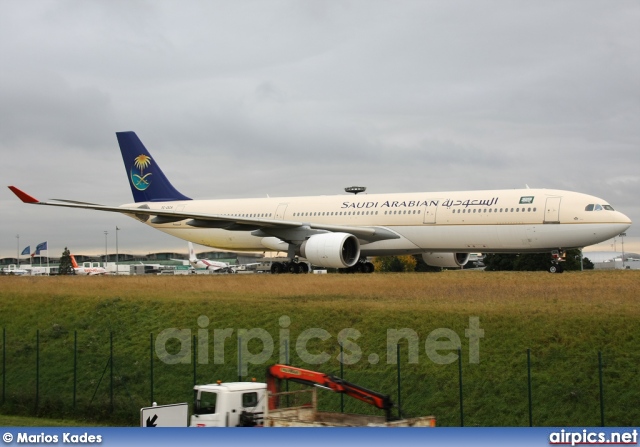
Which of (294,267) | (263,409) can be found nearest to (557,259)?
(294,267)

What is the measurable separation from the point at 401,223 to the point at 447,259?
3851 millimetres

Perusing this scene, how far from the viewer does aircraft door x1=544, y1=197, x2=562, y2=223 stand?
36906 millimetres

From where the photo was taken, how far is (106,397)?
24000 millimetres

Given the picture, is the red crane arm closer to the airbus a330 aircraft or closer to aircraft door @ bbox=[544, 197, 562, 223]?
the airbus a330 aircraft

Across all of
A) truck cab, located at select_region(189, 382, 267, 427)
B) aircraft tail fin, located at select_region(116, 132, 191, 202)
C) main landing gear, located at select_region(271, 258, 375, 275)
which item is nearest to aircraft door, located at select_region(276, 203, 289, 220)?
main landing gear, located at select_region(271, 258, 375, 275)

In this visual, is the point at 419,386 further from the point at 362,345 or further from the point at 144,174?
the point at 144,174

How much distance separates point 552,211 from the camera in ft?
121

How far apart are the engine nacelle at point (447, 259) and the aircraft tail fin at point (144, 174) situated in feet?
54.8

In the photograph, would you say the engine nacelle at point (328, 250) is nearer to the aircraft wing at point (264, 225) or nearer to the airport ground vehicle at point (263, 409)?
the aircraft wing at point (264, 225)

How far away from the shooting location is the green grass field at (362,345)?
20.7m

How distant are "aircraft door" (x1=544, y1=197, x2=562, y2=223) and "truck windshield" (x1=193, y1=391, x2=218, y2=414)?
2360cm

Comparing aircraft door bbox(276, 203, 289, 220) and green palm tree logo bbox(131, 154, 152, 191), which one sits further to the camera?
green palm tree logo bbox(131, 154, 152, 191)

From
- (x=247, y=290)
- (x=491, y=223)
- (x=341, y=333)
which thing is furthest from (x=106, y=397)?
(x=491, y=223)

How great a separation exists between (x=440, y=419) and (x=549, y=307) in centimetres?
721
